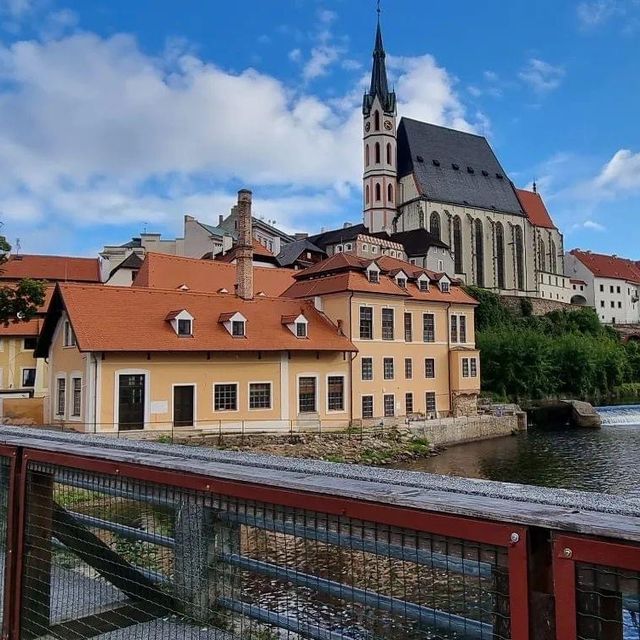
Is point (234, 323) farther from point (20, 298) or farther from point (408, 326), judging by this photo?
point (408, 326)

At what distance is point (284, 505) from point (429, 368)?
101 ft

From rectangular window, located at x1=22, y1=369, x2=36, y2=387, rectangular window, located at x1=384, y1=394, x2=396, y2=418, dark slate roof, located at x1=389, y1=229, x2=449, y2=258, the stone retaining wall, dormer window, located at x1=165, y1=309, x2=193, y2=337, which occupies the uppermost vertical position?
dark slate roof, located at x1=389, y1=229, x2=449, y2=258

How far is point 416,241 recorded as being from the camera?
208 ft

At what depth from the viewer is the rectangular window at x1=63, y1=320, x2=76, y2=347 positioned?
22806mm

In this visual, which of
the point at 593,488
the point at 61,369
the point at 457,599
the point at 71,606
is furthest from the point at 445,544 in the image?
the point at 61,369

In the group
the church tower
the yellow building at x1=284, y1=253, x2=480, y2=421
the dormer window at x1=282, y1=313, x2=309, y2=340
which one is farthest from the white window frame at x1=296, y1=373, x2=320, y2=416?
the church tower

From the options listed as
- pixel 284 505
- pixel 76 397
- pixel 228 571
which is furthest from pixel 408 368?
pixel 284 505

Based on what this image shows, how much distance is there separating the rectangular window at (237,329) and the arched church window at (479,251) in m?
52.3

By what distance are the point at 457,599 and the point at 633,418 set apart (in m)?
40.9

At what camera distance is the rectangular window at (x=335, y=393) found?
89.5 ft

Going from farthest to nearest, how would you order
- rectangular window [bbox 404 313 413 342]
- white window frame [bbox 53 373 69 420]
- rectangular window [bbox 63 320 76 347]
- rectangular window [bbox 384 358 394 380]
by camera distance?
rectangular window [bbox 404 313 413 342] < rectangular window [bbox 384 358 394 380] < white window frame [bbox 53 373 69 420] < rectangular window [bbox 63 320 76 347]

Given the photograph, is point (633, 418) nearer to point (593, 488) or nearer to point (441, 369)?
point (441, 369)

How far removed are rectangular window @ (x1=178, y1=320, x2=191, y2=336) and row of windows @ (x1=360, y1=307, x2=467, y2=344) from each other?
8340 millimetres

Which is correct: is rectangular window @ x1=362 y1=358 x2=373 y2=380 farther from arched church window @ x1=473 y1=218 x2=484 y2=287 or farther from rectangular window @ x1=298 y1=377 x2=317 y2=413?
arched church window @ x1=473 y1=218 x2=484 y2=287
